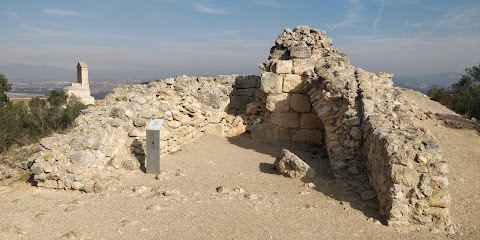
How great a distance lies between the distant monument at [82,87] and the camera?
22.3m

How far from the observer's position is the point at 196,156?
24.1ft

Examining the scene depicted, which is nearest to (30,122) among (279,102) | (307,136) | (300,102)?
(279,102)

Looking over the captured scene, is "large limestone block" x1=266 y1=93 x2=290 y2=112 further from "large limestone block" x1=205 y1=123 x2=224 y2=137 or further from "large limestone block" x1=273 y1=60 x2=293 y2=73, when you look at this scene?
"large limestone block" x1=205 y1=123 x2=224 y2=137

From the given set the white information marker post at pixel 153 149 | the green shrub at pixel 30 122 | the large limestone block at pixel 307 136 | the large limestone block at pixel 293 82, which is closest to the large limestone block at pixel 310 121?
the large limestone block at pixel 307 136

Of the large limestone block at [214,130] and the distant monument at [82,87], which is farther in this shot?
the distant monument at [82,87]

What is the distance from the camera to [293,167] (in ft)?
19.1

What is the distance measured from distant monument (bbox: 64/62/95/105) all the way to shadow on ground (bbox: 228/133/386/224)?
57.0 ft

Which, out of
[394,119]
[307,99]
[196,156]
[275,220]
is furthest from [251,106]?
[275,220]

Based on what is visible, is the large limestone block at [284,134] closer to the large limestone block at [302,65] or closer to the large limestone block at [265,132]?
the large limestone block at [265,132]

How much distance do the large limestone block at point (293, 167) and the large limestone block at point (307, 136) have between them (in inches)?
116

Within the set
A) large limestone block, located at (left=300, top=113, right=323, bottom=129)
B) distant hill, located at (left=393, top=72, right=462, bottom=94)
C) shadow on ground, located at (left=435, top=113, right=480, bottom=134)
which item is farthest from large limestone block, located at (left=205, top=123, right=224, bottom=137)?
shadow on ground, located at (left=435, top=113, right=480, bottom=134)

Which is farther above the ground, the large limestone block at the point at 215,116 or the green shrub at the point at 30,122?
the large limestone block at the point at 215,116

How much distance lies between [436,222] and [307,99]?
5228mm

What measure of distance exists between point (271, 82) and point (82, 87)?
20046mm
